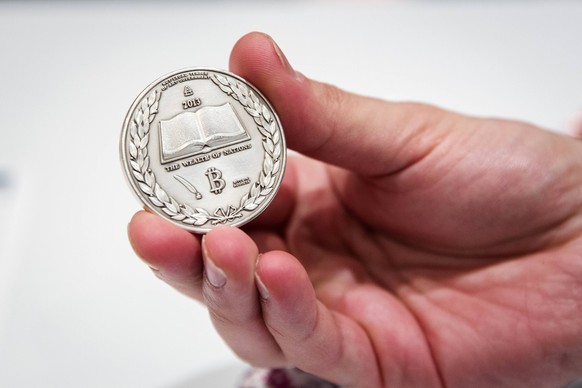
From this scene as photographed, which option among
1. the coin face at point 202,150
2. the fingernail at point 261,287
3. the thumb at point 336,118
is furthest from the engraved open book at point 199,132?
the fingernail at point 261,287

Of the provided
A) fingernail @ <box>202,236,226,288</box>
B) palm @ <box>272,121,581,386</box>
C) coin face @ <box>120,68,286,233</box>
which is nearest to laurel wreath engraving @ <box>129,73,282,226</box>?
coin face @ <box>120,68,286,233</box>

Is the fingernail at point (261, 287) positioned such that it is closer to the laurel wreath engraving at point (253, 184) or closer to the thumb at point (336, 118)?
the laurel wreath engraving at point (253, 184)

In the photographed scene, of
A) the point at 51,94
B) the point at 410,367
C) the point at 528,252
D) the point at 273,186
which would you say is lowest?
the point at 410,367

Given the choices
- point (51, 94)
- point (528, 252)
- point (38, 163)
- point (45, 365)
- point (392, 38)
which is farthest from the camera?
point (392, 38)

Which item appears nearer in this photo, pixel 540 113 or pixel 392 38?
pixel 540 113

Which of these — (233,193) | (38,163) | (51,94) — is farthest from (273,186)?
(51,94)

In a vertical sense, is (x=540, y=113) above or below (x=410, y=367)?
above

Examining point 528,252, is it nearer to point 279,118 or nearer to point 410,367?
point 410,367

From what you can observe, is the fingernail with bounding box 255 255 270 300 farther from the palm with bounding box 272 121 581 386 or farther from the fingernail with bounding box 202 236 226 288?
the palm with bounding box 272 121 581 386
